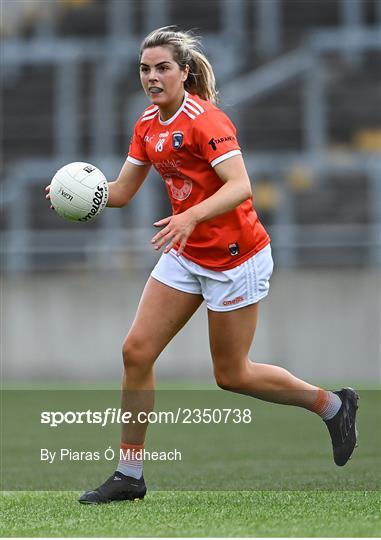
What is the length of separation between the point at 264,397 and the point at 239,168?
119cm

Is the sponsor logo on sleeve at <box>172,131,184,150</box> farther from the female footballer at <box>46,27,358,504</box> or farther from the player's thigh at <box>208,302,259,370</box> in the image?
the player's thigh at <box>208,302,259,370</box>

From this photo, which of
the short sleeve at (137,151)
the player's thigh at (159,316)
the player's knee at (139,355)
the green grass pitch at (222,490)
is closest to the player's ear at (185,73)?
the short sleeve at (137,151)

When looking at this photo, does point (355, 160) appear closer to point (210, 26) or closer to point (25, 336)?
point (25, 336)

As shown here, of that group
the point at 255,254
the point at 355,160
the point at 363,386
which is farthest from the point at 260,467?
the point at 355,160

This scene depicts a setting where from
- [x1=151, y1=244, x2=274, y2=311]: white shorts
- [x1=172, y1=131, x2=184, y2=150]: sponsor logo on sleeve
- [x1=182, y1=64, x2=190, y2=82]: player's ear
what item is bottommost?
[x1=151, y1=244, x2=274, y2=311]: white shorts

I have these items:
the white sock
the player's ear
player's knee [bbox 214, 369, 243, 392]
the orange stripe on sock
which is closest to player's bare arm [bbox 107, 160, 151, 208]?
the player's ear

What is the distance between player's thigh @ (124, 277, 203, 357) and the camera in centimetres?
559

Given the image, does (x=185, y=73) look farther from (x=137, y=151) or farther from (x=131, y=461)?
(x=131, y=461)

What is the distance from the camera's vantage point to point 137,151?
5863 mm

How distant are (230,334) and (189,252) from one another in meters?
0.41

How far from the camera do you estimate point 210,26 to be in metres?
20.9

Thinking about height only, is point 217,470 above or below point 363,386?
above

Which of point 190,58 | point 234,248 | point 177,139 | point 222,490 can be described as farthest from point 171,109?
point 222,490

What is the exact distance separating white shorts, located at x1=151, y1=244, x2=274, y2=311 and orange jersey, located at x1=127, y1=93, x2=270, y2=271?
0.11 feet
